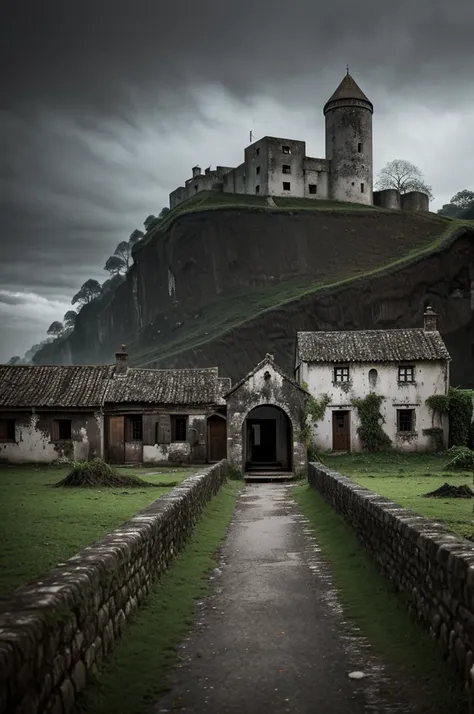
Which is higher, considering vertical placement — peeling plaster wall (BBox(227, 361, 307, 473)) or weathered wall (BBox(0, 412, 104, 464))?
peeling plaster wall (BBox(227, 361, 307, 473))

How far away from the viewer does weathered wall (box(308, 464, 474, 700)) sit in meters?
5.41

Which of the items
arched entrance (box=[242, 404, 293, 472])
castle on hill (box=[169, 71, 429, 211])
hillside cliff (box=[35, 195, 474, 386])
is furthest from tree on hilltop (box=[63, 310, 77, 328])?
arched entrance (box=[242, 404, 293, 472])

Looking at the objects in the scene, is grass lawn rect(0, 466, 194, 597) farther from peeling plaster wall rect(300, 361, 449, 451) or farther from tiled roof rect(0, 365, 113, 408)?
Answer: peeling plaster wall rect(300, 361, 449, 451)

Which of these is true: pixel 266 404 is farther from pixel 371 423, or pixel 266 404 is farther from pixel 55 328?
pixel 55 328

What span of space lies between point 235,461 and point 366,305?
4395 cm

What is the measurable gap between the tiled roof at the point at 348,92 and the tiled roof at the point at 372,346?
5566 cm

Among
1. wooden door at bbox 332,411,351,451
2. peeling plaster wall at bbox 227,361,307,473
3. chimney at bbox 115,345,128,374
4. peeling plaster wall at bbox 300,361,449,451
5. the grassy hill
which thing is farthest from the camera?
the grassy hill

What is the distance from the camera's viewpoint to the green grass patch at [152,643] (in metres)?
5.24

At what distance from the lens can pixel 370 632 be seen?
713 centimetres

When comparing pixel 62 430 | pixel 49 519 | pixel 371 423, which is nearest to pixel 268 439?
pixel 371 423

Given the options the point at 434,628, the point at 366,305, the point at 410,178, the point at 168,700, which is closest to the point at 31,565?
the point at 168,700

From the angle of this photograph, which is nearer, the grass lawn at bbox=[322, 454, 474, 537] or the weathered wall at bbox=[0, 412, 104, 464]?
the grass lawn at bbox=[322, 454, 474, 537]

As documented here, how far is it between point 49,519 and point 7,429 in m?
22.2

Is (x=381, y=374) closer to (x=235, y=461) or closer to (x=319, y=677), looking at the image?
(x=235, y=461)
